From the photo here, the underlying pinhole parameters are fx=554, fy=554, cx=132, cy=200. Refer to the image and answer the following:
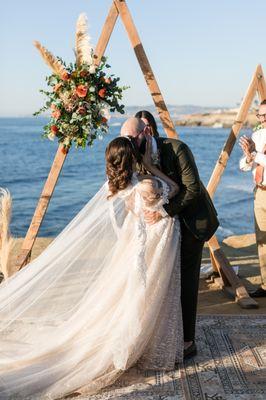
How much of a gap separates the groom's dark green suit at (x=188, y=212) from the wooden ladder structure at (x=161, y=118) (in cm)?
166

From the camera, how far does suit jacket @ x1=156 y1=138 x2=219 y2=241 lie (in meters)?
4.18

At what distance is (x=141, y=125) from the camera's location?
13.1ft

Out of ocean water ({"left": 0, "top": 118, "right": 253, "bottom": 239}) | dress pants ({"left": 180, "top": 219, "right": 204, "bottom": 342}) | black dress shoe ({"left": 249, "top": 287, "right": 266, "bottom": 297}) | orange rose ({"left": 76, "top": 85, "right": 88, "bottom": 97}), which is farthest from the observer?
ocean water ({"left": 0, "top": 118, "right": 253, "bottom": 239})

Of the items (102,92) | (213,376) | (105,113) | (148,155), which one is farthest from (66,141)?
(213,376)

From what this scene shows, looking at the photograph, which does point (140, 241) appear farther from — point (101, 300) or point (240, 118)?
point (240, 118)

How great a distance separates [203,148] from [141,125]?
1860 inches

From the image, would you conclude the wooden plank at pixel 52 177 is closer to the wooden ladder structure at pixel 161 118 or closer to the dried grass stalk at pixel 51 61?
the wooden ladder structure at pixel 161 118

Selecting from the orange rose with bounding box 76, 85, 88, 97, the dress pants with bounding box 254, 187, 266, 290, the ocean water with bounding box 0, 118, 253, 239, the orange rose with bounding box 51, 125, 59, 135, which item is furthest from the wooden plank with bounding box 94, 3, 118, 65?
the dress pants with bounding box 254, 187, 266, 290

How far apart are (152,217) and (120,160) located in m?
0.59

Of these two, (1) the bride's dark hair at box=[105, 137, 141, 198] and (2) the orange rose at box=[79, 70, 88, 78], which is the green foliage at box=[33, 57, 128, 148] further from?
(1) the bride's dark hair at box=[105, 137, 141, 198]

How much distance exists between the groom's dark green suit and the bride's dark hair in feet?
1.23

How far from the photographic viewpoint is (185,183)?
13.8 ft

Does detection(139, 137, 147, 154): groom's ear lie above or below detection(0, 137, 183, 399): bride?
above

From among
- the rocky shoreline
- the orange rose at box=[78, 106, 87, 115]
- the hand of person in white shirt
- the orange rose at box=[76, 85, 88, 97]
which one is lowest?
the rocky shoreline
